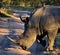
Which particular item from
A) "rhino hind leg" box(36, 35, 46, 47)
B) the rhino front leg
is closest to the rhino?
the rhino front leg

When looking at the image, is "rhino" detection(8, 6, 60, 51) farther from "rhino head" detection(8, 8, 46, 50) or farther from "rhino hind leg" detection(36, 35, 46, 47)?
"rhino hind leg" detection(36, 35, 46, 47)

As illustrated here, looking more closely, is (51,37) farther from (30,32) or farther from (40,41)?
(30,32)

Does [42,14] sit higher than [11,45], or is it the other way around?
[42,14]

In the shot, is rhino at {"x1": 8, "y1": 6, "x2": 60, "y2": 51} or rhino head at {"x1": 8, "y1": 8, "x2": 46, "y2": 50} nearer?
rhino head at {"x1": 8, "y1": 8, "x2": 46, "y2": 50}

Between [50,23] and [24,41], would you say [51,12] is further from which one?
[24,41]

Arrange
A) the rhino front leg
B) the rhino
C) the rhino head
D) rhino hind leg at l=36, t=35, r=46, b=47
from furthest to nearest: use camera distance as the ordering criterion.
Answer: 1. rhino hind leg at l=36, t=35, r=46, b=47
2. the rhino front leg
3. the rhino
4. the rhino head

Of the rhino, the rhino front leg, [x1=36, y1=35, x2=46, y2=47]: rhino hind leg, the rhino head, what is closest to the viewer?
the rhino head

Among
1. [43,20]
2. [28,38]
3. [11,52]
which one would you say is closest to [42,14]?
[43,20]

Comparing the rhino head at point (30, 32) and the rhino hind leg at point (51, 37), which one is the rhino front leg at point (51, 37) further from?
the rhino head at point (30, 32)

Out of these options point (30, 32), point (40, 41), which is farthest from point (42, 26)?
point (40, 41)

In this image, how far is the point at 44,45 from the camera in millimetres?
14375

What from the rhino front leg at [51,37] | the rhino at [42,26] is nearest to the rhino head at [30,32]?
the rhino at [42,26]

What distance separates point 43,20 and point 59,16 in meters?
0.65

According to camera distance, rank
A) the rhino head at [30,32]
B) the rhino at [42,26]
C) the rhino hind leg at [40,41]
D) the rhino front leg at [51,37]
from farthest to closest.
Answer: the rhino hind leg at [40,41] → the rhino front leg at [51,37] → the rhino at [42,26] → the rhino head at [30,32]
